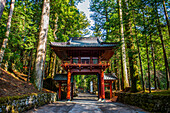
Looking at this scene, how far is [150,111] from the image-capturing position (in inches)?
255

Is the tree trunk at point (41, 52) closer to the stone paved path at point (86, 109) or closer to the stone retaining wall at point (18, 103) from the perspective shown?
the stone retaining wall at point (18, 103)

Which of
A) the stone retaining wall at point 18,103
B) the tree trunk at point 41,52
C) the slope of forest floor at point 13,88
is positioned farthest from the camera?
the tree trunk at point 41,52

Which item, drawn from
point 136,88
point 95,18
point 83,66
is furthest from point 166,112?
point 95,18

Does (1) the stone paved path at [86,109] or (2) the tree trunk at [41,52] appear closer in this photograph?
(1) the stone paved path at [86,109]

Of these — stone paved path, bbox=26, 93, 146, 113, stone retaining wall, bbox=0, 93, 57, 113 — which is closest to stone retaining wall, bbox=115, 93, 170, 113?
stone paved path, bbox=26, 93, 146, 113

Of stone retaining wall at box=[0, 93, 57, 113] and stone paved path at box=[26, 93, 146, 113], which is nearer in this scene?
stone retaining wall at box=[0, 93, 57, 113]

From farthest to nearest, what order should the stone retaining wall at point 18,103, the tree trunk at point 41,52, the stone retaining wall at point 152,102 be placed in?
1. the tree trunk at point 41,52
2. the stone retaining wall at point 152,102
3. the stone retaining wall at point 18,103

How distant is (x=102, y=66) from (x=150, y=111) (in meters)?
6.55

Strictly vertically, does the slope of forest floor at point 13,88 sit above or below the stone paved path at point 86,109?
above

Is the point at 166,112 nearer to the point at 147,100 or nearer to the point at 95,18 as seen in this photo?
the point at 147,100

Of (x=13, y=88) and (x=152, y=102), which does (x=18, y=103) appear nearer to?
(x=13, y=88)

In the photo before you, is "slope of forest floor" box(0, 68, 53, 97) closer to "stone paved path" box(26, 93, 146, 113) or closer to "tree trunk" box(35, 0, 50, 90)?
"tree trunk" box(35, 0, 50, 90)

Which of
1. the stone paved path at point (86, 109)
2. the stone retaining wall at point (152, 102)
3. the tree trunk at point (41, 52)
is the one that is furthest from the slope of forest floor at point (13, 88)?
the stone retaining wall at point (152, 102)

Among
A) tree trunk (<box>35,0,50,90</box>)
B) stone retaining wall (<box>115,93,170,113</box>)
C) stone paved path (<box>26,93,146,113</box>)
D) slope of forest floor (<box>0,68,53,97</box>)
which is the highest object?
tree trunk (<box>35,0,50,90</box>)
